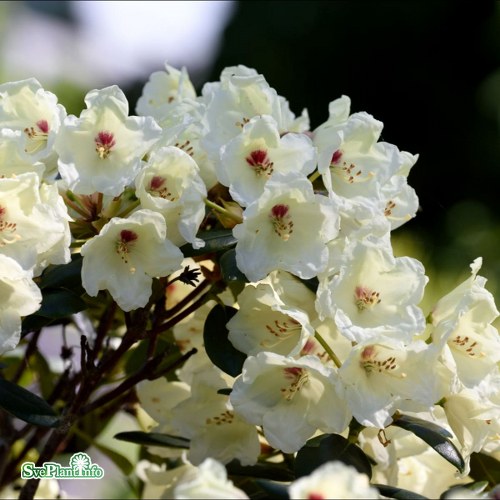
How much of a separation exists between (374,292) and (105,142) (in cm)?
27

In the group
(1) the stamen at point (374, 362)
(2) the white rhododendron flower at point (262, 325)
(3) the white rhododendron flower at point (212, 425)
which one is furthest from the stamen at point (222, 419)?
(1) the stamen at point (374, 362)

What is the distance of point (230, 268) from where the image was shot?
2.79 feet

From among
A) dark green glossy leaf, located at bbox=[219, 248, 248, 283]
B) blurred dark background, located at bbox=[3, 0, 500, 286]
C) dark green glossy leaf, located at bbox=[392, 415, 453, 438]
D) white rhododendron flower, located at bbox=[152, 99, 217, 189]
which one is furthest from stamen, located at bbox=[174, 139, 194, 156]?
blurred dark background, located at bbox=[3, 0, 500, 286]

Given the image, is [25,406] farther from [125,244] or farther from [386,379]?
[386,379]

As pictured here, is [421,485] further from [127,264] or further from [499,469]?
[127,264]

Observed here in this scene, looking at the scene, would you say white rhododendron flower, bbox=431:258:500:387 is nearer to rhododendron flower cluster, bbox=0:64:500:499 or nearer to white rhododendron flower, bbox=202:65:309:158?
rhododendron flower cluster, bbox=0:64:500:499

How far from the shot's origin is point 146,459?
122 centimetres

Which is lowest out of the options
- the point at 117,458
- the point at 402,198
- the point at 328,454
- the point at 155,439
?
the point at 117,458

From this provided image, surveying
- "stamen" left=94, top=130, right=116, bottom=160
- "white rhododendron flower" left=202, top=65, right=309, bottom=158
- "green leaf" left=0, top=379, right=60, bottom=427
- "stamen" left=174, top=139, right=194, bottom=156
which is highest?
"white rhododendron flower" left=202, top=65, right=309, bottom=158

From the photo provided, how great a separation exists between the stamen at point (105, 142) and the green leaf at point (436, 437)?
35 centimetres

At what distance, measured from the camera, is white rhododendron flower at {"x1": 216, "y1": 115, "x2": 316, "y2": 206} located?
860mm

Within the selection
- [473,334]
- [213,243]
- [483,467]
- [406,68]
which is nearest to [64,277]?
[213,243]

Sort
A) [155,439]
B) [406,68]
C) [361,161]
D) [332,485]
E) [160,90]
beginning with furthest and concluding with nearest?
[406,68]
[160,90]
[155,439]
[361,161]
[332,485]

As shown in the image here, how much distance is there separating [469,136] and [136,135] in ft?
22.5
